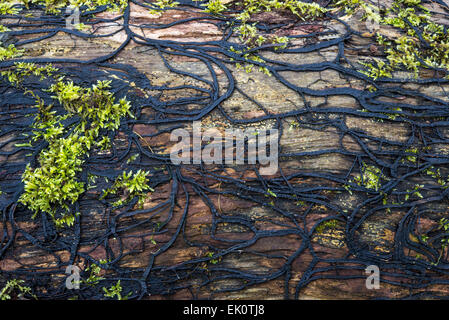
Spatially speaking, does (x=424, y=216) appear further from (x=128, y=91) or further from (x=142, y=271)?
(x=128, y=91)

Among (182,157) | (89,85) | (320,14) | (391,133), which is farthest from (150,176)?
(320,14)

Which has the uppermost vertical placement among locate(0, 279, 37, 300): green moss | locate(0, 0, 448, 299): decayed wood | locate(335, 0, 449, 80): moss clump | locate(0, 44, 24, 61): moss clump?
locate(335, 0, 449, 80): moss clump

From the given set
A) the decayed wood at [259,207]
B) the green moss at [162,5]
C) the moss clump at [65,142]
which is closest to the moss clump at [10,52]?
the decayed wood at [259,207]

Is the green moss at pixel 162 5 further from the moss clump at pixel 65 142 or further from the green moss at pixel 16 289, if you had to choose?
the green moss at pixel 16 289

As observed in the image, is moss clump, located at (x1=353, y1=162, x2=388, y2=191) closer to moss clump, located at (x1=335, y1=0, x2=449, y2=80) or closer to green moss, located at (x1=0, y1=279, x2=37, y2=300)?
moss clump, located at (x1=335, y1=0, x2=449, y2=80)

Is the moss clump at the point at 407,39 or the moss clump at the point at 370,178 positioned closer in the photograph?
the moss clump at the point at 370,178

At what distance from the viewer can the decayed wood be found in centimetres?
243

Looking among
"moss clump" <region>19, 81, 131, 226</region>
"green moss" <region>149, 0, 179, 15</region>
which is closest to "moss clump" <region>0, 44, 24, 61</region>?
"moss clump" <region>19, 81, 131, 226</region>

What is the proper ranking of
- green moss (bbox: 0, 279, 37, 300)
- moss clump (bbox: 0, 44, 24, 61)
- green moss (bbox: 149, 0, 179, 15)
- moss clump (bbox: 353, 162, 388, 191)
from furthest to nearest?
green moss (bbox: 149, 0, 179, 15), moss clump (bbox: 0, 44, 24, 61), moss clump (bbox: 353, 162, 388, 191), green moss (bbox: 0, 279, 37, 300)

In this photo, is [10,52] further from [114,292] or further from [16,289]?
[114,292]

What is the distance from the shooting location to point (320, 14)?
3.12 metres

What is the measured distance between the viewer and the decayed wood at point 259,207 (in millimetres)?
2428

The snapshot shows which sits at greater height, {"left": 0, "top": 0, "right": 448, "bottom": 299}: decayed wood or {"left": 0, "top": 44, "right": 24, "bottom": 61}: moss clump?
{"left": 0, "top": 44, "right": 24, "bottom": 61}: moss clump

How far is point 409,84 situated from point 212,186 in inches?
72.9
